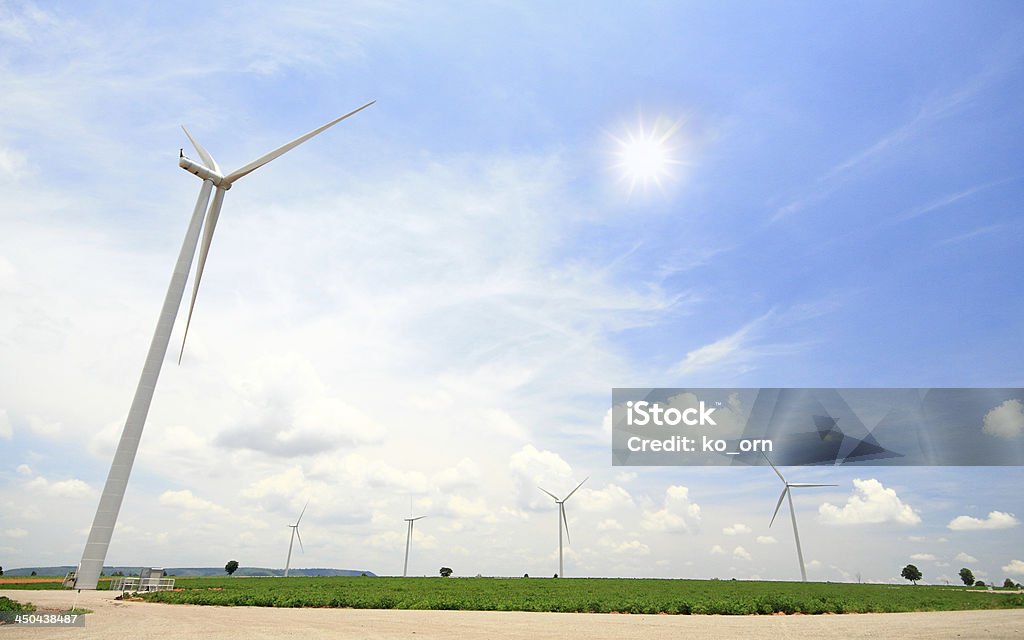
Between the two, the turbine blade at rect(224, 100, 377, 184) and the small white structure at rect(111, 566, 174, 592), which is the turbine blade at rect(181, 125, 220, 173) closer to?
the turbine blade at rect(224, 100, 377, 184)

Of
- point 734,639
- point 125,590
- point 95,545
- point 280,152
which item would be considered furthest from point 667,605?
point 280,152

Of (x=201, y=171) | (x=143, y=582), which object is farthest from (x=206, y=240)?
(x=143, y=582)

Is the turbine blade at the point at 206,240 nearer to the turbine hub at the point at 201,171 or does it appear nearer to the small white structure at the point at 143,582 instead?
the turbine hub at the point at 201,171

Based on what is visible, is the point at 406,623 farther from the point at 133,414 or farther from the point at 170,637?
the point at 133,414

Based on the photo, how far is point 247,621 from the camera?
33406mm

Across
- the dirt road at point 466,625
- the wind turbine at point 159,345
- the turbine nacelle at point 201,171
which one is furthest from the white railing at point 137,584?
the turbine nacelle at point 201,171

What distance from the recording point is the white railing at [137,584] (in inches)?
2380

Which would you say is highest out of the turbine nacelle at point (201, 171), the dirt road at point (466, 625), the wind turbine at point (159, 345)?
the turbine nacelle at point (201, 171)

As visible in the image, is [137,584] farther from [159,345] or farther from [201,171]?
[201,171]

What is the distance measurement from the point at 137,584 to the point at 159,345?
2832 cm

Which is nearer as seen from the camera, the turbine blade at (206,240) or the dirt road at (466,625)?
the dirt road at (466,625)

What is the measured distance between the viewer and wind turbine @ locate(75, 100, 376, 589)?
48.6 m

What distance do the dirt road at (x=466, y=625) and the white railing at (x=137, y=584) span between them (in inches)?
761

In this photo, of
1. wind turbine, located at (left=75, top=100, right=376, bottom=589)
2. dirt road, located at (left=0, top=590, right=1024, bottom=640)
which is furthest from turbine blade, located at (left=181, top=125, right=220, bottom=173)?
dirt road, located at (left=0, top=590, right=1024, bottom=640)
